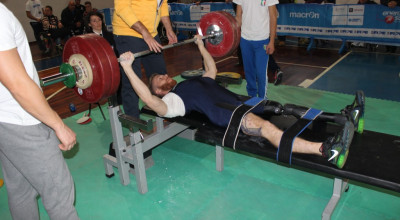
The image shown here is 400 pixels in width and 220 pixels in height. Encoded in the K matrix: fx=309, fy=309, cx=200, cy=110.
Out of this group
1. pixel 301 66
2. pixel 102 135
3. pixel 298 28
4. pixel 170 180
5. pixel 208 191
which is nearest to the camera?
pixel 208 191

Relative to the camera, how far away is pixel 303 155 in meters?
1.67

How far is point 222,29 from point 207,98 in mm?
953

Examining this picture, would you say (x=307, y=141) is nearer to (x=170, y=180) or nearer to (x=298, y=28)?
(x=170, y=180)

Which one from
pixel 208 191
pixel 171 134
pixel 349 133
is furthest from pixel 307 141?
pixel 171 134

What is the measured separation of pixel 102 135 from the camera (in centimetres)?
298

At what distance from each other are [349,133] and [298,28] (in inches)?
209

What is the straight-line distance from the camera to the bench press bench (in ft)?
4.92

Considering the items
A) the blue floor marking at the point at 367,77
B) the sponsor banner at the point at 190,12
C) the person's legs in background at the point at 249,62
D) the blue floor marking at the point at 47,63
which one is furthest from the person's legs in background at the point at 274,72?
the blue floor marking at the point at 47,63

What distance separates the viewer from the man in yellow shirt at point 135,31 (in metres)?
2.19

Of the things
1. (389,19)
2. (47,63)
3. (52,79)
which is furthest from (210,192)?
(47,63)

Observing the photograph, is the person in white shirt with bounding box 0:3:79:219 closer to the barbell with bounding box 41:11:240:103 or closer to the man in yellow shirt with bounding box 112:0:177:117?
the barbell with bounding box 41:11:240:103

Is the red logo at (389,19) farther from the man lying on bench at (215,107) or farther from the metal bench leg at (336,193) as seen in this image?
the metal bench leg at (336,193)

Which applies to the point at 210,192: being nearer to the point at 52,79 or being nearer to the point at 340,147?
the point at 340,147

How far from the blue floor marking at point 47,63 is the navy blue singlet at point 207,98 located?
15.0 ft
